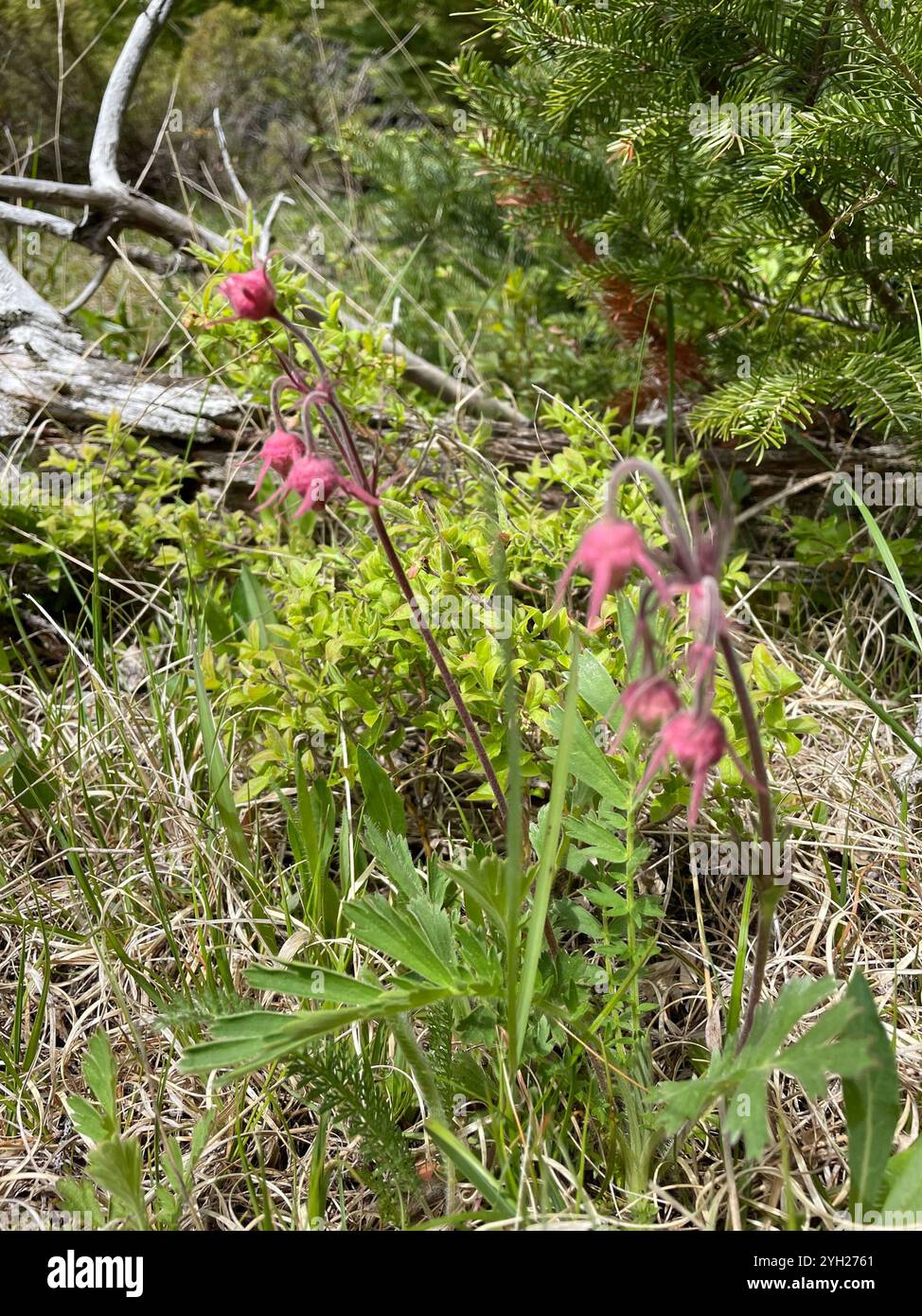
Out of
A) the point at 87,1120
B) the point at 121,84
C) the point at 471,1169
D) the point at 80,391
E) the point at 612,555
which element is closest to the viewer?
the point at 612,555

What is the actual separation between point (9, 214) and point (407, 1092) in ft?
9.20

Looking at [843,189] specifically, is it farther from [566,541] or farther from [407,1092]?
[407,1092]

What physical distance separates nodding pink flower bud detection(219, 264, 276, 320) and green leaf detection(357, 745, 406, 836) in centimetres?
84

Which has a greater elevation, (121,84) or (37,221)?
(121,84)

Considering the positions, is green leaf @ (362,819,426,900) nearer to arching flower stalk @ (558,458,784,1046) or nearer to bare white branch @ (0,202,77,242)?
arching flower stalk @ (558,458,784,1046)

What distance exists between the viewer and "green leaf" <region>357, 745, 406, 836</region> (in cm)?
185

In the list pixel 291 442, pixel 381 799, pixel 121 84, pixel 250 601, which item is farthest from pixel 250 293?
pixel 121 84

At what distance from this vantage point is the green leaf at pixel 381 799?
185 cm

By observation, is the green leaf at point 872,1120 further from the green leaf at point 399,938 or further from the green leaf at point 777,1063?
the green leaf at point 399,938

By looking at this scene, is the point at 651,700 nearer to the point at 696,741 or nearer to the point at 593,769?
the point at 696,741

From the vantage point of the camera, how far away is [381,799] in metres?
1.86

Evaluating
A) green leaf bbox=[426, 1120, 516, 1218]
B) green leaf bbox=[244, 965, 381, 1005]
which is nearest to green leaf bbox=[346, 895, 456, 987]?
green leaf bbox=[244, 965, 381, 1005]

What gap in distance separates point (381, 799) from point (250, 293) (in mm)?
945

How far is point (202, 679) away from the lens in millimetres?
2182
